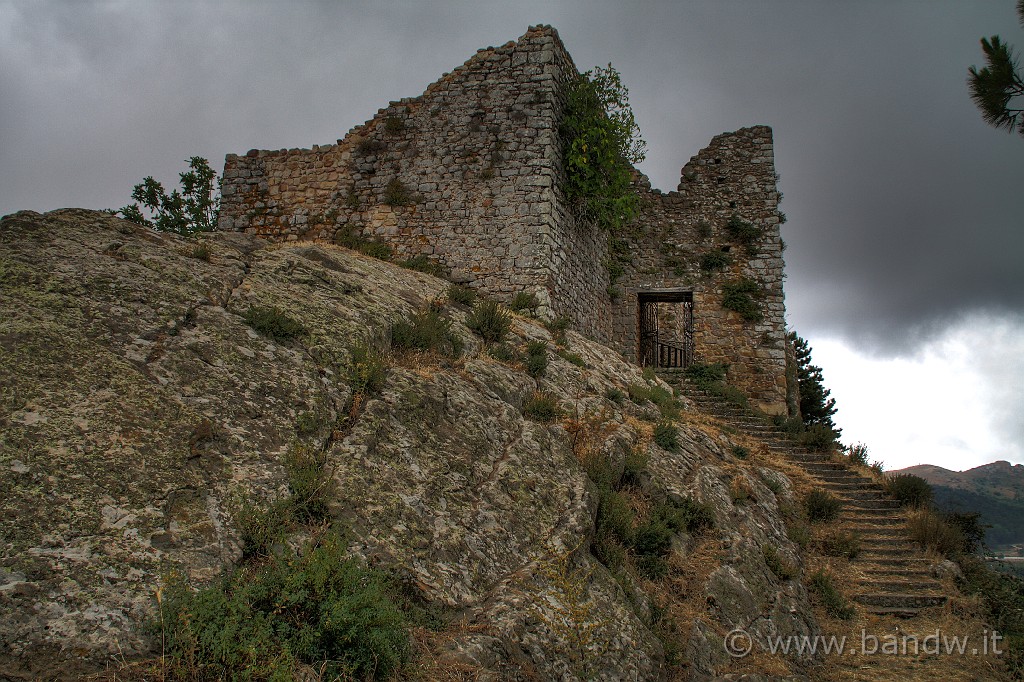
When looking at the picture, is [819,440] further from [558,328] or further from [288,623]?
[288,623]

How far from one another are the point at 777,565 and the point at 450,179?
8.70 meters

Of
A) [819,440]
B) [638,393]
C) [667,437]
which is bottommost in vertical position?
[667,437]

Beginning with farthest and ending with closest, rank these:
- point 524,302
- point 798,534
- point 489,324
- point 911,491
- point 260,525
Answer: point 524,302 < point 911,491 < point 489,324 < point 798,534 < point 260,525

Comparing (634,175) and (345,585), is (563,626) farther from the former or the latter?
(634,175)

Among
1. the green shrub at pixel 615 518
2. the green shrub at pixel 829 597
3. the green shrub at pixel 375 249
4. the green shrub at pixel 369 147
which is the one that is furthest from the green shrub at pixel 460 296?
the green shrub at pixel 829 597

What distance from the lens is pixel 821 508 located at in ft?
34.3

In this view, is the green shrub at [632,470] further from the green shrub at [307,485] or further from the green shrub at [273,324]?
the green shrub at [273,324]

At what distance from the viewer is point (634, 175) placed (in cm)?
1891

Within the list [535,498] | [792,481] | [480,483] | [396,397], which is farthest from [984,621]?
[396,397]

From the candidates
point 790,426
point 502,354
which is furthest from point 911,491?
point 502,354

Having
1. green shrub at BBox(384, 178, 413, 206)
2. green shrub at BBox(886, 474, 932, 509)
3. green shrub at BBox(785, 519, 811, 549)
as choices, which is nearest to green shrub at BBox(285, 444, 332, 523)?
green shrub at BBox(785, 519, 811, 549)

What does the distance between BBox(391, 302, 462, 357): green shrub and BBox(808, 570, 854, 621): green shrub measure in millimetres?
5486

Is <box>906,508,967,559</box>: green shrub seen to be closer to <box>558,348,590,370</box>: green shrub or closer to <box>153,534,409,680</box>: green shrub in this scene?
<box>558,348,590,370</box>: green shrub

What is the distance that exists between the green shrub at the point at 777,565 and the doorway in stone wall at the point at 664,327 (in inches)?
371
